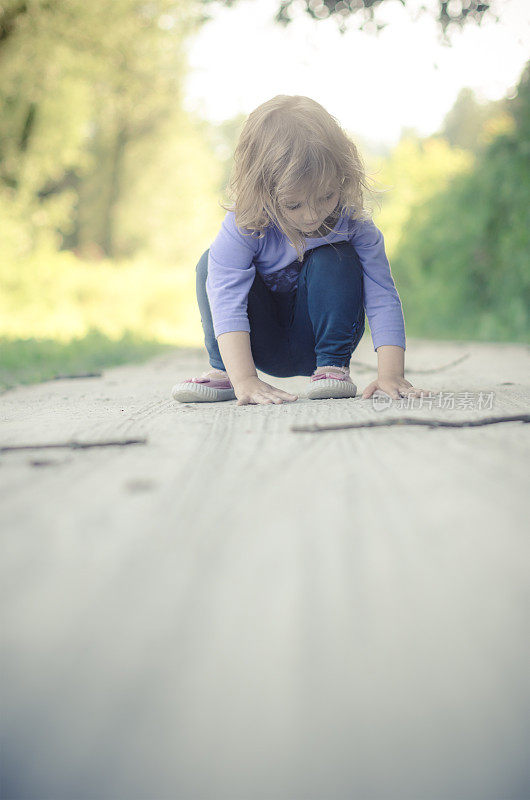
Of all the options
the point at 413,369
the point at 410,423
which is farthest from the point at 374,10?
the point at 410,423

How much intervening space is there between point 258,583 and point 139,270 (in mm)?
14972

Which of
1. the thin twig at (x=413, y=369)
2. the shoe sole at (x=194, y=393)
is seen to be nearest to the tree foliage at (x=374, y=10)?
the thin twig at (x=413, y=369)

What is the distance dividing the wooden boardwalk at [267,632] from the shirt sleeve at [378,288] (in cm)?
107

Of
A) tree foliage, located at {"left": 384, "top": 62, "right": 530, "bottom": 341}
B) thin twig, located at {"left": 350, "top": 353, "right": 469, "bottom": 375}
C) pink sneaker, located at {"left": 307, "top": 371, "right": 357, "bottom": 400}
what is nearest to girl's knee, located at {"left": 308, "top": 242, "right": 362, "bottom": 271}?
pink sneaker, located at {"left": 307, "top": 371, "right": 357, "bottom": 400}

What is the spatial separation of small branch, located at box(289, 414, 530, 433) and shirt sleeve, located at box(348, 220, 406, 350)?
2.50 feet

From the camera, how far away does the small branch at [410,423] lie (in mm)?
1207

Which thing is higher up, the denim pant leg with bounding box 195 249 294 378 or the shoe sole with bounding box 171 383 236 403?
the denim pant leg with bounding box 195 249 294 378

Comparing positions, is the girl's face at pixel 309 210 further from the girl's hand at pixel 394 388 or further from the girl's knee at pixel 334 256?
the girl's hand at pixel 394 388

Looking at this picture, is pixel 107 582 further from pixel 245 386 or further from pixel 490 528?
pixel 245 386

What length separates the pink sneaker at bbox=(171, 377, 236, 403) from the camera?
1885mm

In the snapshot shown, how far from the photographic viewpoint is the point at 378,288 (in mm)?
2006

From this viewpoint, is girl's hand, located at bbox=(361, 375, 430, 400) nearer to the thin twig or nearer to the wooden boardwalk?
the wooden boardwalk

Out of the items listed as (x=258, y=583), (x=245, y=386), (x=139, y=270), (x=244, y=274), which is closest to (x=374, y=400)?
(x=245, y=386)

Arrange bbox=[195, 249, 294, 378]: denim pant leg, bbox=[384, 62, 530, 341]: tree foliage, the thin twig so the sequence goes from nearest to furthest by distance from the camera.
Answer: bbox=[195, 249, 294, 378]: denim pant leg, the thin twig, bbox=[384, 62, 530, 341]: tree foliage
